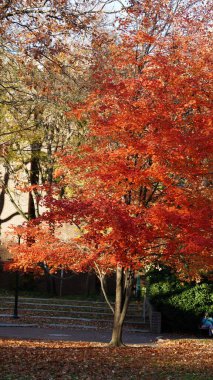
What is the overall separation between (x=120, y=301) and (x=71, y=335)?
567 centimetres

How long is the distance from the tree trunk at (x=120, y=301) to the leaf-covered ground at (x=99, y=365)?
4.26 metres

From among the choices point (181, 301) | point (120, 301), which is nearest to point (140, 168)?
point (120, 301)

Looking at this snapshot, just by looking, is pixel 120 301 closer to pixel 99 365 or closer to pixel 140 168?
pixel 140 168

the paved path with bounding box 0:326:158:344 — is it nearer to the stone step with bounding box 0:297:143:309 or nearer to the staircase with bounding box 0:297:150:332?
the staircase with bounding box 0:297:150:332

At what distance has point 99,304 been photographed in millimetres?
34656

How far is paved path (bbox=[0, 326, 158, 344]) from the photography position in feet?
79.9

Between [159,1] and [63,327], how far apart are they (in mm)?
14666

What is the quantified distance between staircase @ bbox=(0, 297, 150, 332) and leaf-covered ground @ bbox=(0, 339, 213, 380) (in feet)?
45.0

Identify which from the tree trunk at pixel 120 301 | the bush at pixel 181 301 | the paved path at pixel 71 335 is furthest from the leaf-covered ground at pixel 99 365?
the bush at pixel 181 301

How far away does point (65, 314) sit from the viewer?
3177 cm

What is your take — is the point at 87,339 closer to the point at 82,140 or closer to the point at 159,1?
the point at 82,140

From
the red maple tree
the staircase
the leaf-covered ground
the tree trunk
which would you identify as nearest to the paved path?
the staircase

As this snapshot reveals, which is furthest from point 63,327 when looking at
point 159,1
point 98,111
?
point 159,1

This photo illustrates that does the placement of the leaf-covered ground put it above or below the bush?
below
